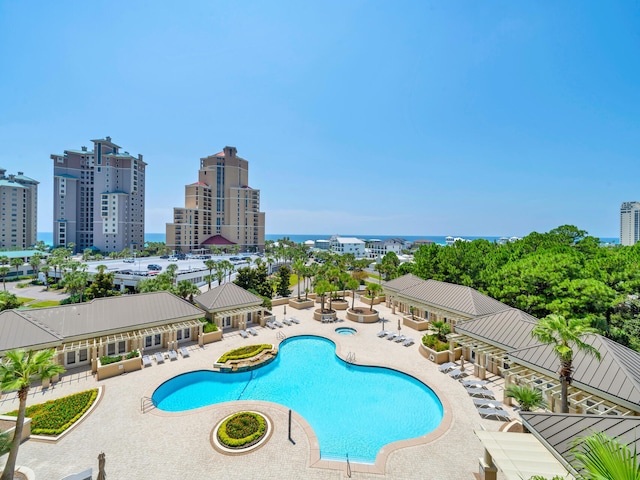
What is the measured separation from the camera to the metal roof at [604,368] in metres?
13.9

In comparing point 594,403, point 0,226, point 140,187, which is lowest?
point 594,403

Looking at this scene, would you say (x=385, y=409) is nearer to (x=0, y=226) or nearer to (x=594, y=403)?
(x=594, y=403)

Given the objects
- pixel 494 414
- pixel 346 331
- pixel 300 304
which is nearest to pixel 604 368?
pixel 494 414

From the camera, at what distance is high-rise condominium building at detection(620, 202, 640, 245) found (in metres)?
140

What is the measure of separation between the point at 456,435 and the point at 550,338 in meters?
7.07

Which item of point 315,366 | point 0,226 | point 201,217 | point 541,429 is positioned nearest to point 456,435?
point 541,429

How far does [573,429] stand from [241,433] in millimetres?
14029

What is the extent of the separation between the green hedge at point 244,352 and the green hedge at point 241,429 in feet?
26.0

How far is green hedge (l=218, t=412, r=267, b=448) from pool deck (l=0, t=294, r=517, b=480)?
0.63 metres

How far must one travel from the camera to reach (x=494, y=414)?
655 inches

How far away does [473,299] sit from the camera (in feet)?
92.3

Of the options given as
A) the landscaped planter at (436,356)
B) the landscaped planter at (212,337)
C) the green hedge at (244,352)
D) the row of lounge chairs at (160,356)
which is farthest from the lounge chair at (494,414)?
the landscaped planter at (212,337)

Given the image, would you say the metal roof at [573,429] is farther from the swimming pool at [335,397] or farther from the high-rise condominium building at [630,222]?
the high-rise condominium building at [630,222]

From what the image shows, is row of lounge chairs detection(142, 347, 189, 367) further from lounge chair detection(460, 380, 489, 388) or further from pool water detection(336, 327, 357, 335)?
lounge chair detection(460, 380, 489, 388)
